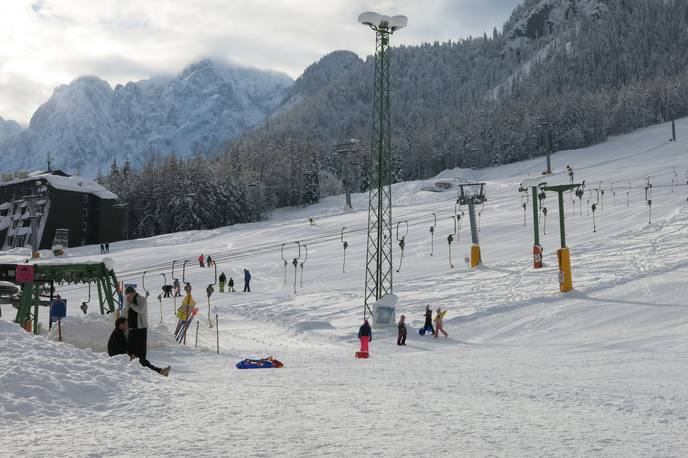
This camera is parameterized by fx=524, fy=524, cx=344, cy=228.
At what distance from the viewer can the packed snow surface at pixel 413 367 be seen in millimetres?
5391

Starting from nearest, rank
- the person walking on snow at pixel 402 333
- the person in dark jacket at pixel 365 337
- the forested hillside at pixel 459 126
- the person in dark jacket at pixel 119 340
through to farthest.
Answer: the person in dark jacket at pixel 119 340 < the person in dark jacket at pixel 365 337 < the person walking on snow at pixel 402 333 < the forested hillside at pixel 459 126

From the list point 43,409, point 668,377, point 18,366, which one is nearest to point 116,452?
point 43,409

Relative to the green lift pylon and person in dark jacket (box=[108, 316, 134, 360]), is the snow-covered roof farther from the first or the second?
person in dark jacket (box=[108, 316, 134, 360])

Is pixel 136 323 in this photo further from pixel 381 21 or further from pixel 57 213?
pixel 57 213

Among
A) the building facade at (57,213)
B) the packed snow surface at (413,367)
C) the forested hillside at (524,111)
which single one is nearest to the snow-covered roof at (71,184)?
the building facade at (57,213)

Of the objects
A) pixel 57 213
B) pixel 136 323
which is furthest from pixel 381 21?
pixel 57 213

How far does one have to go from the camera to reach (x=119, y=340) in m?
9.04

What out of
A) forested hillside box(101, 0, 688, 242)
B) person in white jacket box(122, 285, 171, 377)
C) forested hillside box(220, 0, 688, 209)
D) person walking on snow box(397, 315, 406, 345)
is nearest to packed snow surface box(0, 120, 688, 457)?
person walking on snow box(397, 315, 406, 345)

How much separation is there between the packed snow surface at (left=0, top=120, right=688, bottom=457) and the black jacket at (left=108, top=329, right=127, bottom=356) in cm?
64

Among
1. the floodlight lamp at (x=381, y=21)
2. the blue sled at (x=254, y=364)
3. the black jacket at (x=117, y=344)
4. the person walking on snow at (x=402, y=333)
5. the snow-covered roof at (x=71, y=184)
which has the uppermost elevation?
the floodlight lamp at (x=381, y=21)

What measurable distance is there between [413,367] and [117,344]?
19.3 ft

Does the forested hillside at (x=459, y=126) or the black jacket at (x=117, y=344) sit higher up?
the forested hillside at (x=459, y=126)

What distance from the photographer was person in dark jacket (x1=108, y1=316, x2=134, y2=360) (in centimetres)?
899

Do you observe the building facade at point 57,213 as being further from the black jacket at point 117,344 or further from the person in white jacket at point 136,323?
the black jacket at point 117,344
